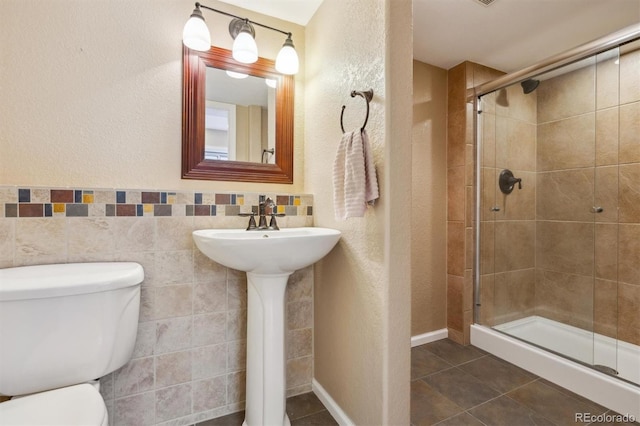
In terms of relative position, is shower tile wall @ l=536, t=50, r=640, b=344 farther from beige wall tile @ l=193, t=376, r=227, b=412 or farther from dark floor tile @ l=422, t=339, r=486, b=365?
beige wall tile @ l=193, t=376, r=227, b=412

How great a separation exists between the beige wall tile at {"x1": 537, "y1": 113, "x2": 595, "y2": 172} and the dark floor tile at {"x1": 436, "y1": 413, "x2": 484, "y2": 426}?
71.8 inches

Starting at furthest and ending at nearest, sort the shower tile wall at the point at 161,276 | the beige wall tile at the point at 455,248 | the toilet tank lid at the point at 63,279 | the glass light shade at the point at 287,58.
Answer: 1. the beige wall tile at the point at 455,248
2. the glass light shade at the point at 287,58
3. the shower tile wall at the point at 161,276
4. the toilet tank lid at the point at 63,279

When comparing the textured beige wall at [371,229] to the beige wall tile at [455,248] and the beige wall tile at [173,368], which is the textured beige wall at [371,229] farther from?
the beige wall tile at [455,248]

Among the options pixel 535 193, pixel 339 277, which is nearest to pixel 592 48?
pixel 535 193

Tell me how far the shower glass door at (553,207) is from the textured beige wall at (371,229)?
1.34 m

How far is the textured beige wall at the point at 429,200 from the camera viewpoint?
2109 mm

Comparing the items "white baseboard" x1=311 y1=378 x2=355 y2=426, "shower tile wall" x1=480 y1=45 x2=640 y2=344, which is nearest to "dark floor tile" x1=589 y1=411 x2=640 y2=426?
"shower tile wall" x1=480 y1=45 x2=640 y2=344

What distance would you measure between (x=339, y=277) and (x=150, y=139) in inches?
42.8

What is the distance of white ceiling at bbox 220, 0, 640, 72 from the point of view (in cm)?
153

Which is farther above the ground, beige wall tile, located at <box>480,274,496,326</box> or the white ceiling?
the white ceiling

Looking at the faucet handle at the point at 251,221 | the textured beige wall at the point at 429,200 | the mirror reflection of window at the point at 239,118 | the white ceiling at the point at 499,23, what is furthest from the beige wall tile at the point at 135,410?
the white ceiling at the point at 499,23

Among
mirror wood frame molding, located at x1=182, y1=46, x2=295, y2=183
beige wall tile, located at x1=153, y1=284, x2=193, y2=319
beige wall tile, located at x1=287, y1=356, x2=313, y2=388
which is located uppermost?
mirror wood frame molding, located at x1=182, y1=46, x2=295, y2=183

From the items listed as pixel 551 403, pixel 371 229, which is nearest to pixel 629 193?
pixel 551 403

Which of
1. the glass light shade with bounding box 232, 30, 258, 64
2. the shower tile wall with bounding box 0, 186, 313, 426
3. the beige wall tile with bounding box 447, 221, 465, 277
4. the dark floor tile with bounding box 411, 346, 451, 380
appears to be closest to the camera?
the shower tile wall with bounding box 0, 186, 313, 426
